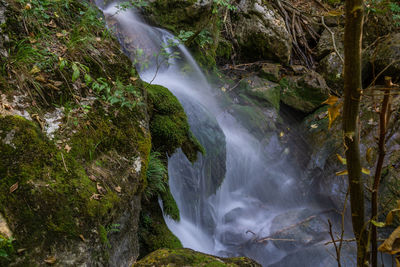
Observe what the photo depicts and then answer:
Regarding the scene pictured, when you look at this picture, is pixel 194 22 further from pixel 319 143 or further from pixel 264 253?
pixel 264 253

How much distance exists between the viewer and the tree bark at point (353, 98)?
0.70m

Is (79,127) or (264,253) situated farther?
(264,253)

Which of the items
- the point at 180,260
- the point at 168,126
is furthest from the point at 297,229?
the point at 180,260

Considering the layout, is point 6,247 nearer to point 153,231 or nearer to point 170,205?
point 153,231

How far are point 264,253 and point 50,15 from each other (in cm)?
456

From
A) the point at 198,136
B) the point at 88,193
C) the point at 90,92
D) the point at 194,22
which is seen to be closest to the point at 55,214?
the point at 88,193

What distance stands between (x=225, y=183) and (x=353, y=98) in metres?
5.00

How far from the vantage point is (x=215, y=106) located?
6551 millimetres

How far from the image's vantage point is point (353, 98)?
2.43 ft

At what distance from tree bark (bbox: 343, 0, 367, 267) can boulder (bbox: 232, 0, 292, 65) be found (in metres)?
7.32

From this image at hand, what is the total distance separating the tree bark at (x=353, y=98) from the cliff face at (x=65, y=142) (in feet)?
5.71

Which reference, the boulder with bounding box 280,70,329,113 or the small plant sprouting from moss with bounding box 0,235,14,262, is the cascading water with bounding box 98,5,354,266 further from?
the small plant sprouting from moss with bounding box 0,235,14,262

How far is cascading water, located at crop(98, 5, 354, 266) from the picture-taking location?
4227 millimetres

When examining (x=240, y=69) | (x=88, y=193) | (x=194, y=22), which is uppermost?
(x=240, y=69)
